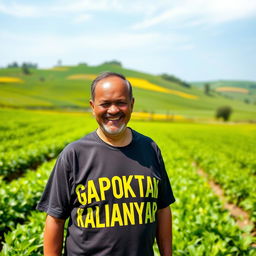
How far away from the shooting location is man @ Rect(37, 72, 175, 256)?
1.92 metres

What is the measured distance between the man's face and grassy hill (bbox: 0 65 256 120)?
206 feet

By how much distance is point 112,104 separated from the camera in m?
1.95

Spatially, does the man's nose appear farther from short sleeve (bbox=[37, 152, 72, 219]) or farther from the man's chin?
short sleeve (bbox=[37, 152, 72, 219])

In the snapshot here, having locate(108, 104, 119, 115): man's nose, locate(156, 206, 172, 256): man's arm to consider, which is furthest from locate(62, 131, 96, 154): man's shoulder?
locate(156, 206, 172, 256): man's arm

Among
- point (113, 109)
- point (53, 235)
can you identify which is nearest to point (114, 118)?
point (113, 109)

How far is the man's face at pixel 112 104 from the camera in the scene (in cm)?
194

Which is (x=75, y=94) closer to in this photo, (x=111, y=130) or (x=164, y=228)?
(x=164, y=228)

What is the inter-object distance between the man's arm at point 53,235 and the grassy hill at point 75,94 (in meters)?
62.6

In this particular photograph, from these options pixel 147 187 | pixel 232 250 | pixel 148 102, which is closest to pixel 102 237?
pixel 147 187

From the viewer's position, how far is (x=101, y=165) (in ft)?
6.35

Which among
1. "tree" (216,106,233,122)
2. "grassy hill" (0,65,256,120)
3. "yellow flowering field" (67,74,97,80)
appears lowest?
"tree" (216,106,233,122)

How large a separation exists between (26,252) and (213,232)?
8.27 feet

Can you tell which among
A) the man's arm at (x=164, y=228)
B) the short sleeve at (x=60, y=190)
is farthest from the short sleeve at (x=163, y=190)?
the short sleeve at (x=60, y=190)

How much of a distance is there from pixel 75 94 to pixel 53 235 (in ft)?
303
